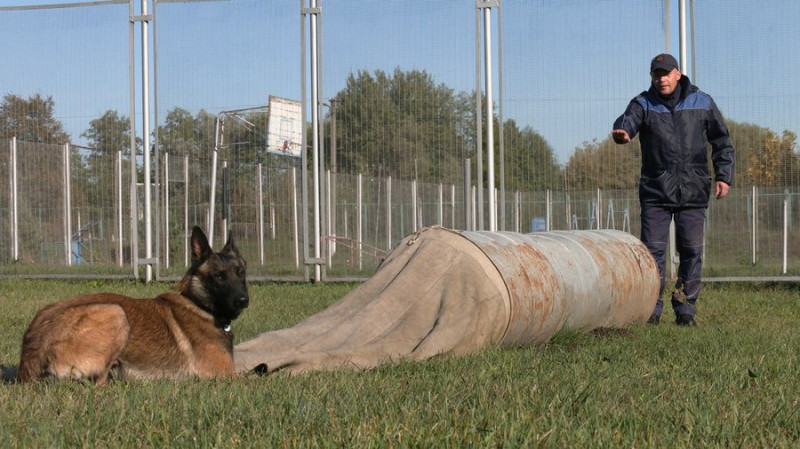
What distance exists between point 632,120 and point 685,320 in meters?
1.94

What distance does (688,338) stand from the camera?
26.6 ft

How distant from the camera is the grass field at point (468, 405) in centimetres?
402

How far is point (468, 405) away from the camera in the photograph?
185 inches

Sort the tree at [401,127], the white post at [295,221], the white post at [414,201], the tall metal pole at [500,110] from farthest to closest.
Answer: the white post at [295,221] < the white post at [414,201] < the tree at [401,127] < the tall metal pole at [500,110]

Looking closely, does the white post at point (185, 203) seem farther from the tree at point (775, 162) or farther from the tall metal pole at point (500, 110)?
the tree at point (775, 162)

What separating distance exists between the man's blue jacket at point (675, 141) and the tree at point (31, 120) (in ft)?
32.9

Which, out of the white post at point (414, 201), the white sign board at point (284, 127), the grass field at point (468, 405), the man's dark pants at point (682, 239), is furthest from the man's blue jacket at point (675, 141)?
the white sign board at point (284, 127)

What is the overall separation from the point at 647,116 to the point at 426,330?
3.87m

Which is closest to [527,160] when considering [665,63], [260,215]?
[260,215]

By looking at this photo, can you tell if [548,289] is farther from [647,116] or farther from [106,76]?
[106,76]

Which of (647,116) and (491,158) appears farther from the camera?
(491,158)

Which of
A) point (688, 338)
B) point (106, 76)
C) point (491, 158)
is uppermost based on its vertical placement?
point (106, 76)

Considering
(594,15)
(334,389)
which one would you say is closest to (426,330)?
(334,389)

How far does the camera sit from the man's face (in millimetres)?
9727
